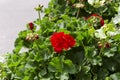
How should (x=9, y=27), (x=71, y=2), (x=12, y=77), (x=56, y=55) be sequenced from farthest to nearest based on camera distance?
1. (x=9, y=27)
2. (x=71, y=2)
3. (x=12, y=77)
4. (x=56, y=55)

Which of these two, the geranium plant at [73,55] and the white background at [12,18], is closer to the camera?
the geranium plant at [73,55]


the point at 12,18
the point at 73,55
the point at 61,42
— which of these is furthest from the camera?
the point at 12,18

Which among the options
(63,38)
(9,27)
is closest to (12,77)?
(63,38)

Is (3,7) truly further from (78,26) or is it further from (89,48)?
(89,48)

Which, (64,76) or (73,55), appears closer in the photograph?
(64,76)

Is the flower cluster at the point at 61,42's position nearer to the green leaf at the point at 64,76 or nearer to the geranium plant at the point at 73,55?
the geranium plant at the point at 73,55

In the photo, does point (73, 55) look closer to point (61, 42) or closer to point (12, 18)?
point (61, 42)

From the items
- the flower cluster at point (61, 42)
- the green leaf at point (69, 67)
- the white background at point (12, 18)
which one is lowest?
the green leaf at point (69, 67)

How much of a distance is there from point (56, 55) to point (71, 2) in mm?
1248

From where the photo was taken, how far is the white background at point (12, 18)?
4.63 m

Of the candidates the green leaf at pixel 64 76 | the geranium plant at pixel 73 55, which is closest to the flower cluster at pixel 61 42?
the geranium plant at pixel 73 55

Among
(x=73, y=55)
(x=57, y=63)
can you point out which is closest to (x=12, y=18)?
(x=73, y=55)

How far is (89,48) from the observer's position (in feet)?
7.52

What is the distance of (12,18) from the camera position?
5059mm
